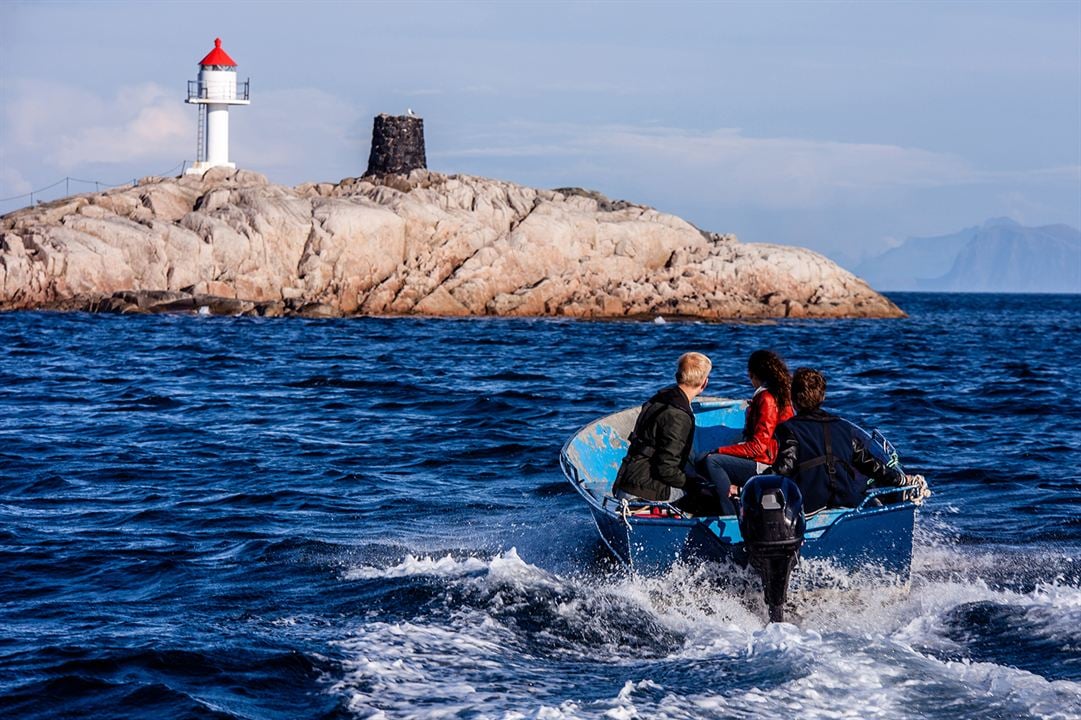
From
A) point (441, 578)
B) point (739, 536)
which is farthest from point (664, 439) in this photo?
point (441, 578)

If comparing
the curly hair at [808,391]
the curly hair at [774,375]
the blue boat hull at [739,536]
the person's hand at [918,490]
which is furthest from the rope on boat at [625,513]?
the person's hand at [918,490]

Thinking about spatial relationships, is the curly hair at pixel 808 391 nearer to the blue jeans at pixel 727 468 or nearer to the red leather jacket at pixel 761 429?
the red leather jacket at pixel 761 429

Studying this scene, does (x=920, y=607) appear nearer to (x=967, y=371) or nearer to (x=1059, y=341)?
(x=967, y=371)

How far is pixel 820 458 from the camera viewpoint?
9.37 metres

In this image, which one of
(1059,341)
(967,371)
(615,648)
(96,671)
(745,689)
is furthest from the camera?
(1059,341)

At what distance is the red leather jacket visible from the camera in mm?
10203

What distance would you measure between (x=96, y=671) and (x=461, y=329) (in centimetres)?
3941

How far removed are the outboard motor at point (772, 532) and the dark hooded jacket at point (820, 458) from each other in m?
0.50

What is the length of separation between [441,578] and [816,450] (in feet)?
10.5

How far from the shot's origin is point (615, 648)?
8422mm

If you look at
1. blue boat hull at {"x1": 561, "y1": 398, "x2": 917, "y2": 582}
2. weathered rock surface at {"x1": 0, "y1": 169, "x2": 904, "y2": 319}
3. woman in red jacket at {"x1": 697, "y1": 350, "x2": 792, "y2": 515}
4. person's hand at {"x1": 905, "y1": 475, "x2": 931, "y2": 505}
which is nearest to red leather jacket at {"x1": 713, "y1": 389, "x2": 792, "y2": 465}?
woman in red jacket at {"x1": 697, "y1": 350, "x2": 792, "y2": 515}

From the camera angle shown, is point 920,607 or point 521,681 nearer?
point 521,681

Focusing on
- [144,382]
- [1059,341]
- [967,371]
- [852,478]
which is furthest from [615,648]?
[1059,341]

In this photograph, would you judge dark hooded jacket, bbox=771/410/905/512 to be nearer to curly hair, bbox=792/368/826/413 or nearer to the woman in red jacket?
curly hair, bbox=792/368/826/413
